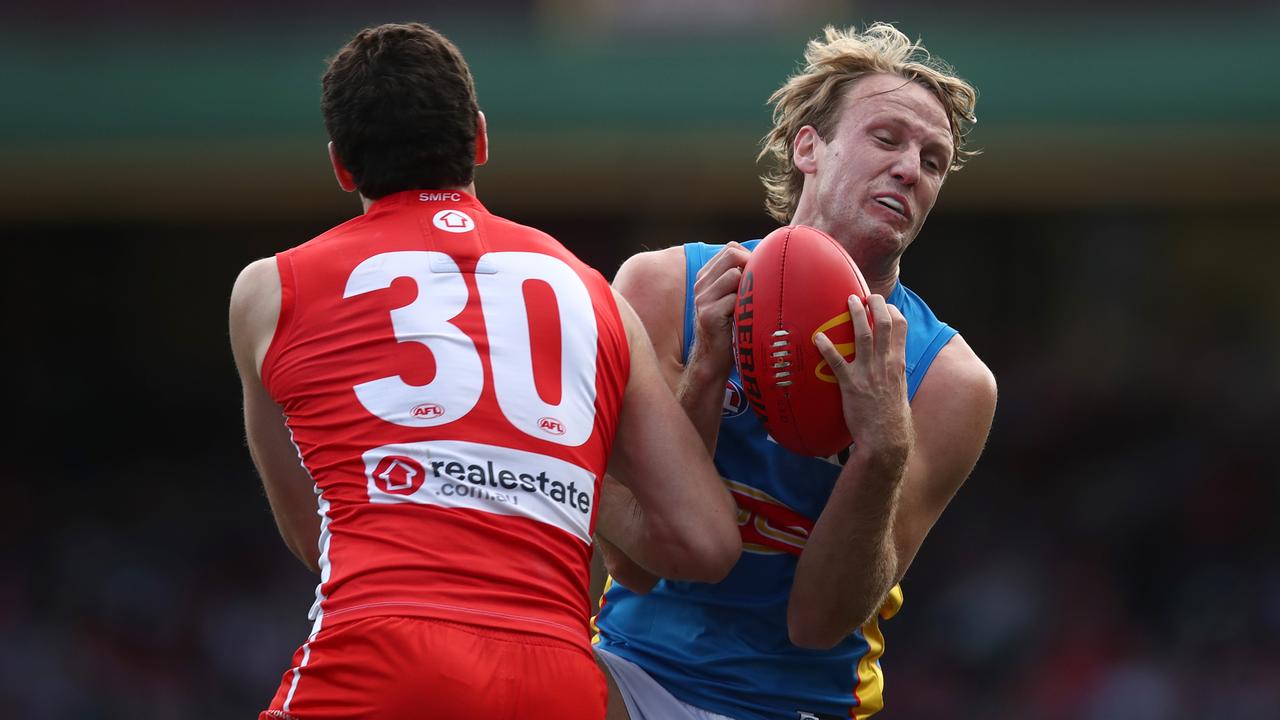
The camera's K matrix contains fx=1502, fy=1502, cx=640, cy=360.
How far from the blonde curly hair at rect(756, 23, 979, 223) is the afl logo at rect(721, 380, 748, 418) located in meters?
0.79

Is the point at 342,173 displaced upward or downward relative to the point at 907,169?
upward

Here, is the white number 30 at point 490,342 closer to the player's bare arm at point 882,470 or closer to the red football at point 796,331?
the red football at point 796,331

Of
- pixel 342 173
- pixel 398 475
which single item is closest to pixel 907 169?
pixel 342 173

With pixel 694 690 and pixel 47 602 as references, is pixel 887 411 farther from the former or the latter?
pixel 47 602

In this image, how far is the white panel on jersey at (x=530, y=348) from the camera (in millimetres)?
2900

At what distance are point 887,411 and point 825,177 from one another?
94cm

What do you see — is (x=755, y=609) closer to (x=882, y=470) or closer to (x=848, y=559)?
(x=848, y=559)

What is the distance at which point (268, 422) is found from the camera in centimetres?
312

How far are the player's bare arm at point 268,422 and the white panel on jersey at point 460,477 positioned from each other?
1.17 ft

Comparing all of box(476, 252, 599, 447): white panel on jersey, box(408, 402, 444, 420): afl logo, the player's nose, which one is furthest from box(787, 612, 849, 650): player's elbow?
box(408, 402, 444, 420): afl logo

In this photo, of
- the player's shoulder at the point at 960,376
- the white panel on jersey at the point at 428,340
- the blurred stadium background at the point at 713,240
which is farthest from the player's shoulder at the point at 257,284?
the blurred stadium background at the point at 713,240

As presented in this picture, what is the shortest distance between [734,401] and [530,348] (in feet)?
3.52

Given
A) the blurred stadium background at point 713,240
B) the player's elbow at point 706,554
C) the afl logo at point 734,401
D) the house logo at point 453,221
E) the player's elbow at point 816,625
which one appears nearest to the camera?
the house logo at point 453,221

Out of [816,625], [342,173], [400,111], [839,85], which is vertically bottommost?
[816,625]
